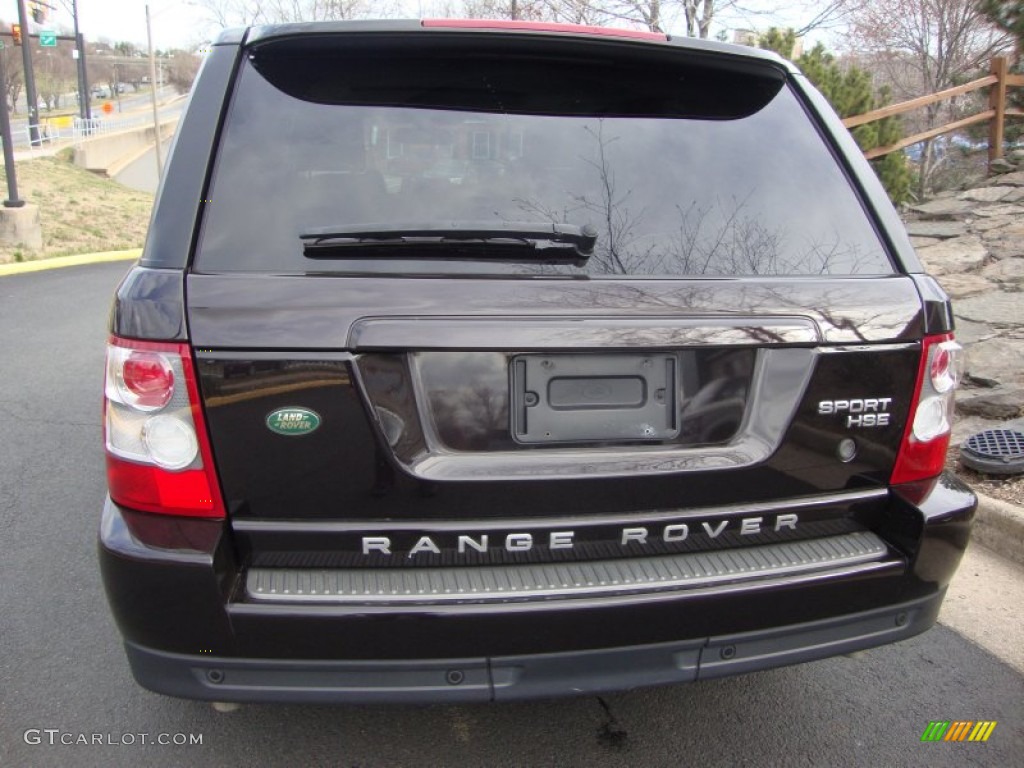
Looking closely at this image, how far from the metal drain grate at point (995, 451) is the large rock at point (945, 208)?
6795 millimetres

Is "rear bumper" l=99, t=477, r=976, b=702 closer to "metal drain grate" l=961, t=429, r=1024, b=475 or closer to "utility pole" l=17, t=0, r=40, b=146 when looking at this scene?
"metal drain grate" l=961, t=429, r=1024, b=475

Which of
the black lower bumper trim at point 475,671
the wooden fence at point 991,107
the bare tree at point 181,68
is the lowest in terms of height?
the black lower bumper trim at point 475,671

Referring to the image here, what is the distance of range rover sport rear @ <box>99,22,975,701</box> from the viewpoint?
5.79ft

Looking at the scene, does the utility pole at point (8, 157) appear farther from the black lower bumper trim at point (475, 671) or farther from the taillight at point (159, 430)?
the black lower bumper trim at point (475, 671)

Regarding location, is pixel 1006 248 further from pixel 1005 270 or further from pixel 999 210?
pixel 999 210

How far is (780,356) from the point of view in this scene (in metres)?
1.92

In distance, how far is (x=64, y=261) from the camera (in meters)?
12.5

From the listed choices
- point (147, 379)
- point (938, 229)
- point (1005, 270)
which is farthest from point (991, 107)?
point (147, 379)

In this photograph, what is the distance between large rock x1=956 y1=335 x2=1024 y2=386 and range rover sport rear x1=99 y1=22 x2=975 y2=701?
3.70 meters

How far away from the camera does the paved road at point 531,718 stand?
2.35 m

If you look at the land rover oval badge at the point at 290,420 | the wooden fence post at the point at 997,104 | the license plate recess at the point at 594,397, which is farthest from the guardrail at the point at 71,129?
the license plate recess at the point at 594,397

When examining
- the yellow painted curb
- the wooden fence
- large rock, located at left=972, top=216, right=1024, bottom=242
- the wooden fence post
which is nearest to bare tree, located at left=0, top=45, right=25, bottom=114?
the yellow painted curb

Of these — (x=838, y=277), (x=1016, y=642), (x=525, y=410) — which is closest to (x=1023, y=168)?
(x=1016, y=642)

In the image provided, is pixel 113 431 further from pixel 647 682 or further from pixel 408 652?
pixel 647 682
